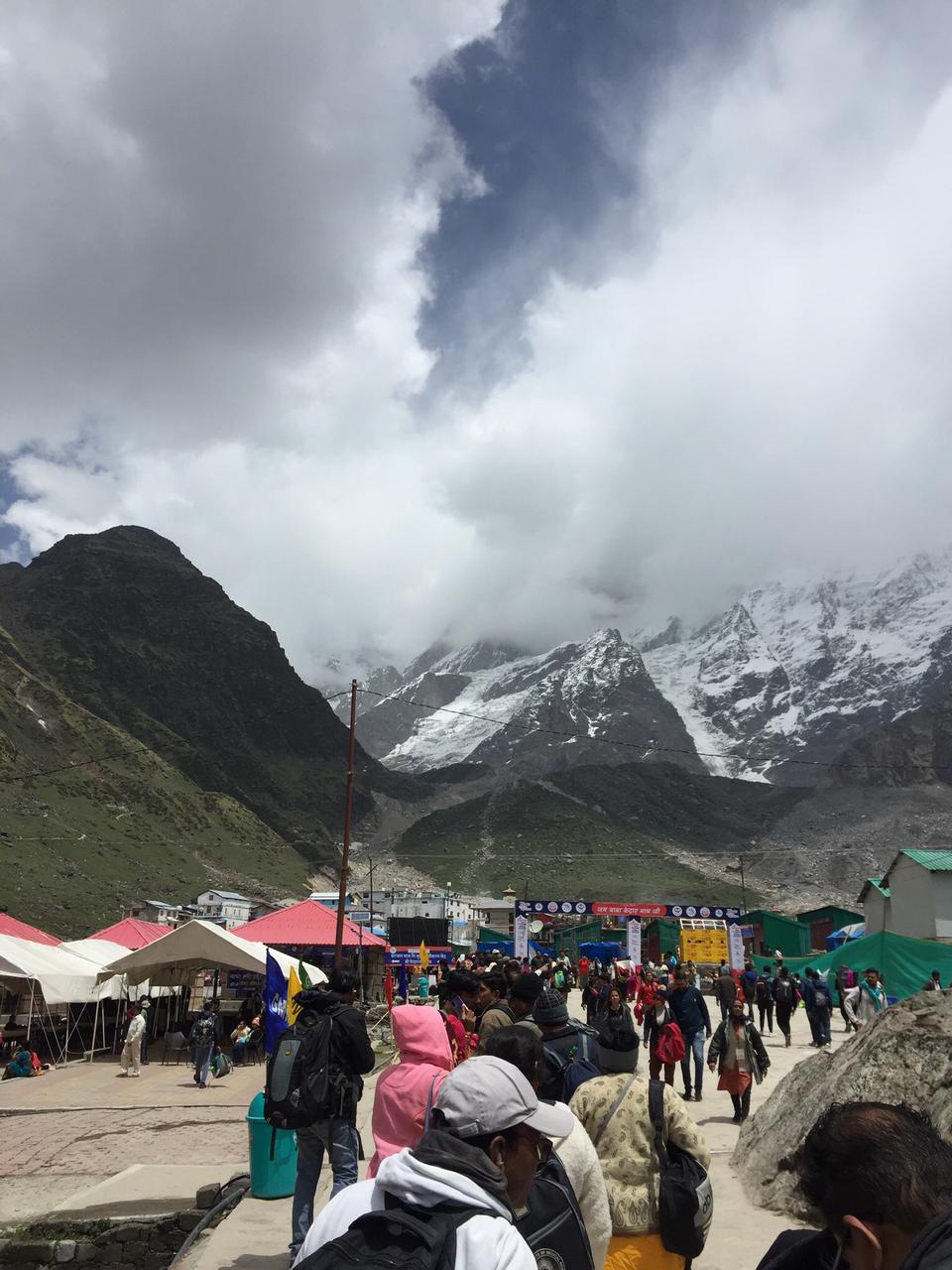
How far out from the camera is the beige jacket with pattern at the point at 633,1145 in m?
3.64

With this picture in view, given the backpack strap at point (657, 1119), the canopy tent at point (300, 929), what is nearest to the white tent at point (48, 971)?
the canopy tent at point (300, 929)

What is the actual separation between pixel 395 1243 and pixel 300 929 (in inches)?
1145

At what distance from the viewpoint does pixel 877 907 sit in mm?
48281

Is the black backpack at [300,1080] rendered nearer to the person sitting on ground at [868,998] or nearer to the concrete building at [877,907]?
the person sitting on ground at [868,998]

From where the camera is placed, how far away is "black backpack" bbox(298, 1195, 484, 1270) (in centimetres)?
154

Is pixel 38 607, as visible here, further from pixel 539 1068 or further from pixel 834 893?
pixel 539 1068

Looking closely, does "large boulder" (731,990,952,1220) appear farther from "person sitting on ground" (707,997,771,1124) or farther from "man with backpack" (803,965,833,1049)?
"man with backpack" (803,965,833,1049)

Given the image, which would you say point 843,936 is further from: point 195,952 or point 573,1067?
point 573,1067

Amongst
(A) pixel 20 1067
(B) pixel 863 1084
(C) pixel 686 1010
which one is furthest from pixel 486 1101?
(A) pixel 20 1067

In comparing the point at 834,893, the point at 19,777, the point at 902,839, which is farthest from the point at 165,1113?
the point at 902,839

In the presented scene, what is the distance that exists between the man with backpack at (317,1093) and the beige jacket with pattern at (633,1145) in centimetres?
177

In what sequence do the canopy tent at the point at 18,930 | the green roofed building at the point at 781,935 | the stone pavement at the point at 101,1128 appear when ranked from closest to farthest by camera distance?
the stone pavement at the point at 101,1128 → the canopy tent at the point at 18,930 → the green roofed building at the point at 781,935

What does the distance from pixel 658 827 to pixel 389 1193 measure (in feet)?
539

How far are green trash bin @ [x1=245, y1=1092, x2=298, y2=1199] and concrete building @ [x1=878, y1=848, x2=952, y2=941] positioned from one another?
40.6 meters
